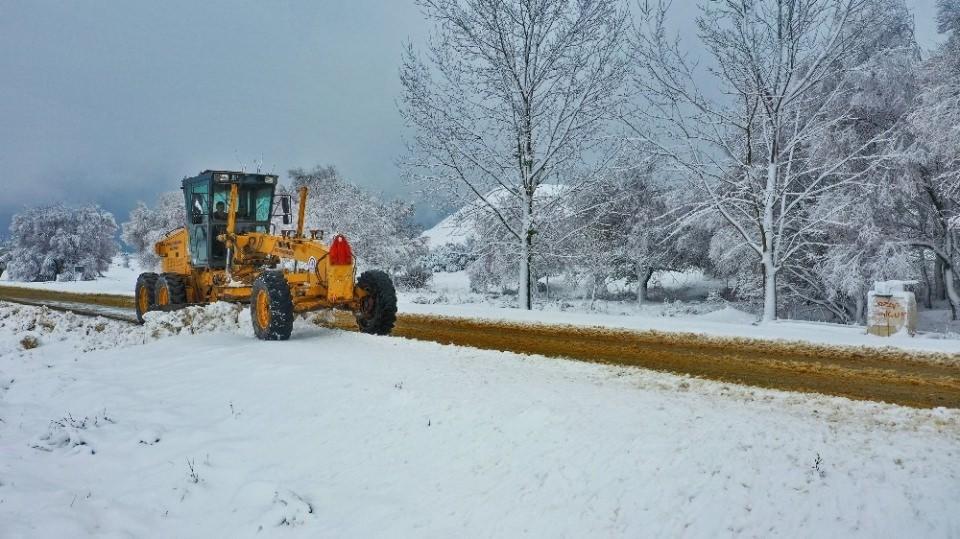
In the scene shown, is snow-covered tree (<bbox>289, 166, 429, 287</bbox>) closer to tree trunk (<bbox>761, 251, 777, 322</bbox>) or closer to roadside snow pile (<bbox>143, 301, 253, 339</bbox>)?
roadside snow pile (<bbox>143, 301, 253, 339</bbox>)

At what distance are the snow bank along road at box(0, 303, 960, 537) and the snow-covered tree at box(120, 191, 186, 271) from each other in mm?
45530

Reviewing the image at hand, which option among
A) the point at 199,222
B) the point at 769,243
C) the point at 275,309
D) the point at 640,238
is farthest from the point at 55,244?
the point at 769,243

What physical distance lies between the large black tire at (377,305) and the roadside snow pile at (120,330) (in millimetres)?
1945

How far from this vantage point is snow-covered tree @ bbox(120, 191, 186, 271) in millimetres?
47741

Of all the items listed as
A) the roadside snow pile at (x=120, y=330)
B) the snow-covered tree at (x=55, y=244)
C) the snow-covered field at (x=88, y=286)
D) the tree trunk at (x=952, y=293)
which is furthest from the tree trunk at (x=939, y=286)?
the snow-covered tree at (x=55, y=244)

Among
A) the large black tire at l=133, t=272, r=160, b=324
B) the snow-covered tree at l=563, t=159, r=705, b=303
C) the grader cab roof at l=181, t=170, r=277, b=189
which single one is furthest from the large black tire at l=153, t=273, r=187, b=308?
the snow-covered tree at l=563, t=159, r=705, b=303

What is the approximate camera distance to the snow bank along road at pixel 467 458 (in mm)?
3330

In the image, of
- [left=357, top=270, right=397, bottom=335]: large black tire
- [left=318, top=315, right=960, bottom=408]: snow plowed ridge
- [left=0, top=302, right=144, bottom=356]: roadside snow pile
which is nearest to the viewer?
[left=318, top=315, right=960, bottom=408]: snow plowed ridge

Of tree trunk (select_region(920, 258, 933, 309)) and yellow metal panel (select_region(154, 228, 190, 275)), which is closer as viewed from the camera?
yellow metal panel (select_region(154, 228, 190, 275))

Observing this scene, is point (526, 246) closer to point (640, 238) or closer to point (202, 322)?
point (202, 322)

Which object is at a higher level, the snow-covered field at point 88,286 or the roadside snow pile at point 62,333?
the snow-covered field at point 88,286

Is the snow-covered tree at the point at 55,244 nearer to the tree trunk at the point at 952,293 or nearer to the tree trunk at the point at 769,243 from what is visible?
Result: the tree trunk at the point at 769,243

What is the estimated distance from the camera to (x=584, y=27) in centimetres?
1573

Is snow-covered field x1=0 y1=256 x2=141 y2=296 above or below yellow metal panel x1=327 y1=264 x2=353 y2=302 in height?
below
